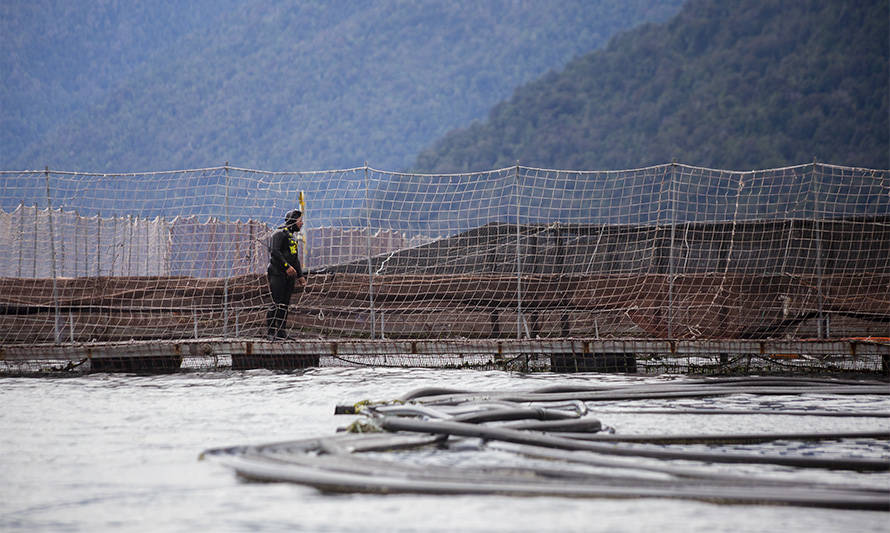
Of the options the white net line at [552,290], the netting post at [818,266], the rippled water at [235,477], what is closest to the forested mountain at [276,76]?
the white net line at [552,290]

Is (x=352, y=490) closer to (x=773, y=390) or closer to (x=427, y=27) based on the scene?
(x=773, y=390)

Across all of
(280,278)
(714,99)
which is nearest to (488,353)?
(280,278)

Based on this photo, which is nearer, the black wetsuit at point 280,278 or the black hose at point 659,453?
the black hose at point 659,453

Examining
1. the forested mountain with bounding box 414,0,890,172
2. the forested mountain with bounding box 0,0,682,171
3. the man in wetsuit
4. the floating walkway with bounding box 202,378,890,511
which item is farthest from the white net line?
the forested mountain with bounding box 0,0,682,171

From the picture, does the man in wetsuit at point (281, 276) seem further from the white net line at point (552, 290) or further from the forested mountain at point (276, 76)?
the forested mountain at point (276, 76)

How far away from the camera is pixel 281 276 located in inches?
484

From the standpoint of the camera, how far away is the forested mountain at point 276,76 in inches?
4225

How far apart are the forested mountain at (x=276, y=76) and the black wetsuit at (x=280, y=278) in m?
90.3

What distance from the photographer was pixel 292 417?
7066mm

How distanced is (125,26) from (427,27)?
130ft

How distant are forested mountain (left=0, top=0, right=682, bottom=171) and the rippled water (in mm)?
94437

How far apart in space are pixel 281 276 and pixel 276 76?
4209 inches

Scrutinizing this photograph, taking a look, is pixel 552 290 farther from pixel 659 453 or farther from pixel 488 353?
pixel 659 453

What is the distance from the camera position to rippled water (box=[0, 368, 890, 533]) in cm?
378
